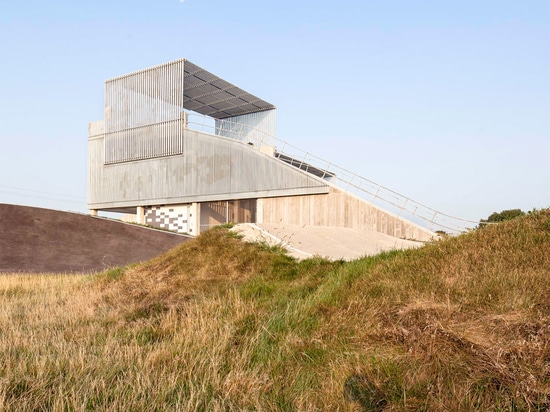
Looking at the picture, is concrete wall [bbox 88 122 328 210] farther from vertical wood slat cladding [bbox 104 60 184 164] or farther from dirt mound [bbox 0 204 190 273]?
dirt mound [bbox 0 204 190 273]

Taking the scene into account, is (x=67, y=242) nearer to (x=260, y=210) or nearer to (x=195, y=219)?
(x=195, y=219)

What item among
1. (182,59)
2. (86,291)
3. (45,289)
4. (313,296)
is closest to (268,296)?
(313,296)

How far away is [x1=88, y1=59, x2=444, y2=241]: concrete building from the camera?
99.6ft

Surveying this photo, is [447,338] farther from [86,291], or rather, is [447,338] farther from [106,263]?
[106,263]

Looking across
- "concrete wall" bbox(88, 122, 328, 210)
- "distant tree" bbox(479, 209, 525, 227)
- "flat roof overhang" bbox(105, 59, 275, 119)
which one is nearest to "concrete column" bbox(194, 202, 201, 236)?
"concrete wall" bbox(88, 122, 328, 210)

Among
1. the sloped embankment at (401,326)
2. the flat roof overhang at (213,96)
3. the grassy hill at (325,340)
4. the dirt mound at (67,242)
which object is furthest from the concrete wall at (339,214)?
the grassy hill at (325,340)

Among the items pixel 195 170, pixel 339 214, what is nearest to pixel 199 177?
pixel 195 170

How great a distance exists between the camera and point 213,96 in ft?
131

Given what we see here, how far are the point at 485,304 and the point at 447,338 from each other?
1328 mm

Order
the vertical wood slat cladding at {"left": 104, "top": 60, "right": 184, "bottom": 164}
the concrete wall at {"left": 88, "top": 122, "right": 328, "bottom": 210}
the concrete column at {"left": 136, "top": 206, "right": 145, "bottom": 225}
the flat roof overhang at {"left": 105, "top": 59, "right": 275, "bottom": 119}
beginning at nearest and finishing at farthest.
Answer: the concrete wall at {"left": 88, "top": 122, "right": 328, "bottom": 210} < the vertical wood slat cladding at {"left": 104, "top": 60, "right": 184, "bottom": 164} < the flat roof overhang at {"left": 105, "top": 59, "right": 275, "bottom": 119} < the concrete column at {"left": 136, "top": 206, "right": 145, "bottom": 225}

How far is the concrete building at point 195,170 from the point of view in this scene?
99.6 ft

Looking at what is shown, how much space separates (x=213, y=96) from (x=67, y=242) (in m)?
20.5

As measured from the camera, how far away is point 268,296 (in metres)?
9.77

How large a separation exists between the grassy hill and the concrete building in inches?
769
